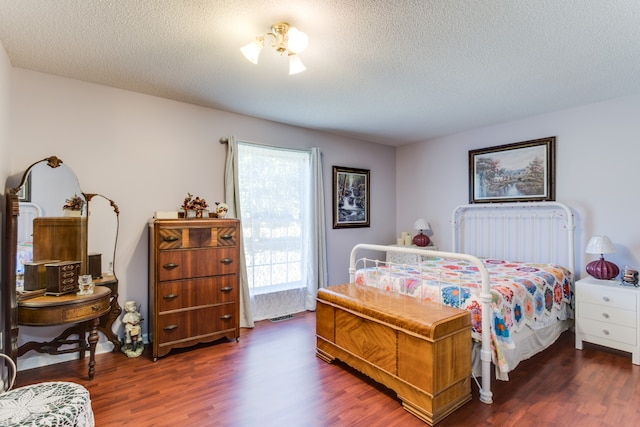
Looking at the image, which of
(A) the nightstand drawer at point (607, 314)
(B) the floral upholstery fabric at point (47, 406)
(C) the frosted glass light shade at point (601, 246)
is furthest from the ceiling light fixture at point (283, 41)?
(A) the nightstand drawer at point (607, 314)

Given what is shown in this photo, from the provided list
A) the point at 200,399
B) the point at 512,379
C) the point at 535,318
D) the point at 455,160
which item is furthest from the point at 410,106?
the point at 200,399

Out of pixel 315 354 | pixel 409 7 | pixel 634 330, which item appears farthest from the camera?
pixel 315 354

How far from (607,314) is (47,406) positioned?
4.16 meters

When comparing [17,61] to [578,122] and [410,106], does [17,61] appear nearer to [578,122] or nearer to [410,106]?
→ [410,106]

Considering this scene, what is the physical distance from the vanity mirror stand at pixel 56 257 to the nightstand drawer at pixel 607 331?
14.0 feet

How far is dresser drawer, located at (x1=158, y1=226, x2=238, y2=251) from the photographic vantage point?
9.76ft

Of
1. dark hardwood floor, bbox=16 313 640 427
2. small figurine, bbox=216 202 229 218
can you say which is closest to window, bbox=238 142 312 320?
small figurine, bbox=216 202 229 218

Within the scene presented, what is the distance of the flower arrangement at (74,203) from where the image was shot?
9.23 feet

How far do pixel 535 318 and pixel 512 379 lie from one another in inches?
23.9

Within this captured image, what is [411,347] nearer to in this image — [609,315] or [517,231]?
[609,315]

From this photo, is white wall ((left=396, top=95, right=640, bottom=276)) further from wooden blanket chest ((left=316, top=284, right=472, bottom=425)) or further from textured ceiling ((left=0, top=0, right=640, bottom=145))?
wooden blanket chest ((left=316, top=284, right=472, bottom=425))

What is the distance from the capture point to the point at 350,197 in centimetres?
500

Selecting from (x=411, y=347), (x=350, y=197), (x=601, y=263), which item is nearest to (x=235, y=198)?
(x=350, y=197)

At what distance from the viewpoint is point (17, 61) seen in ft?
8.55
